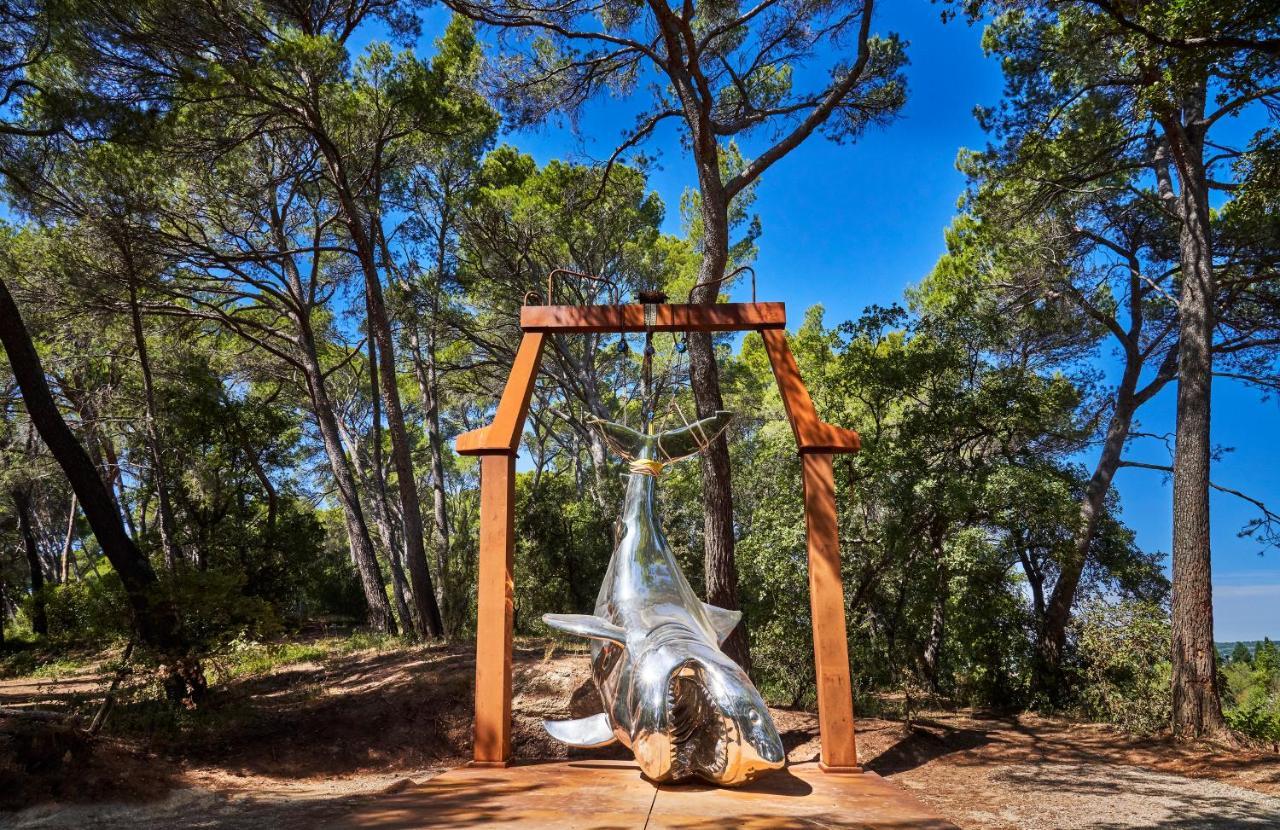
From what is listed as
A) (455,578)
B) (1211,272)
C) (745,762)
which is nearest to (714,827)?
(745,762)

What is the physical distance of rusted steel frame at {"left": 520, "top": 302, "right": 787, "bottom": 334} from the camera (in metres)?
4.81

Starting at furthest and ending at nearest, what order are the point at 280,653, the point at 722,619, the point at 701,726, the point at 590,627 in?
the point at 280,653
the point at 722,619
the point at 590,627
the point at 701,726

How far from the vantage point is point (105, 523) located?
6.84 m

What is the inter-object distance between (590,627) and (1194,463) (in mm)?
7884

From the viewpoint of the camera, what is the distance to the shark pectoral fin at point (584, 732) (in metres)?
3.88

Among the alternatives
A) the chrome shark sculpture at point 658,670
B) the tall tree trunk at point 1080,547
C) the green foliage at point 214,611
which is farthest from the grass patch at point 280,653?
the tall tree trunk at point 1080,547

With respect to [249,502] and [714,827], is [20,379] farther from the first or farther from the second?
[714,827]

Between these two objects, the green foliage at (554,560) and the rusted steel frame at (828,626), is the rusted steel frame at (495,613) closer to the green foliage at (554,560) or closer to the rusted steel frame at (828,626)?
the rusted steel frame at (828,626)

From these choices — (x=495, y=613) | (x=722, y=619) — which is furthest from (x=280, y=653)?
(x=722, y=619)

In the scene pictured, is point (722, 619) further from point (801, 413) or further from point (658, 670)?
point (801, 413)

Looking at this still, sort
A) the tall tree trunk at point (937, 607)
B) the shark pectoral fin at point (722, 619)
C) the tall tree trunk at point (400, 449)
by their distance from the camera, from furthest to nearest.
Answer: the tall tree trunk at point (400, 449)
the tall tree trunk at point (937, 607)
the shark pectoral fin at point (722, 619)

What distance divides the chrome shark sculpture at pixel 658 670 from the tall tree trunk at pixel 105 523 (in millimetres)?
4457

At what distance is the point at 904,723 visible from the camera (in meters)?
7.81

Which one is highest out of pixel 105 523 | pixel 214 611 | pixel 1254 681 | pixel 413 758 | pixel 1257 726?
pixel 105 523
